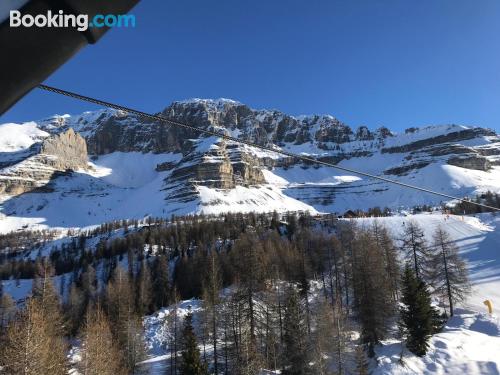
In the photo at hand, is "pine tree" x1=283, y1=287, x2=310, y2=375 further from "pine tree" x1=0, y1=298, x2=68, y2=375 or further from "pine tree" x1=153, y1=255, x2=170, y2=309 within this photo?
"pine tree" x1=153, y1=255, x2=170, y2=309

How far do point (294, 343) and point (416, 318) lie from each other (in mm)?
10666

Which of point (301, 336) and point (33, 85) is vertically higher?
point (33, 85)

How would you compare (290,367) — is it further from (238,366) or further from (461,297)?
(461,297)

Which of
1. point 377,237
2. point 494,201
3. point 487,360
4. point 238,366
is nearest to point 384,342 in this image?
point 487,360

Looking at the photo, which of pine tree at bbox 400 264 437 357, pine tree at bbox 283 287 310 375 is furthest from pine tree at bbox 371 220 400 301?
pine tree at bbox 283 287 310 375

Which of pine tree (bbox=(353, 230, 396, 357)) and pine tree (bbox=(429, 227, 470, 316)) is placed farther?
pine tree (bbox=(429, 227, 470, 316))

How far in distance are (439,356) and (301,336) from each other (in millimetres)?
10721

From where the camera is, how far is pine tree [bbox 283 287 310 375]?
92.0 ft

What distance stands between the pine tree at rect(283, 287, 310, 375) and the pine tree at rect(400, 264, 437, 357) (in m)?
8.70

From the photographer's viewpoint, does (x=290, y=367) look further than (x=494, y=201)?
No

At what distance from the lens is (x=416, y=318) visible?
103 ft

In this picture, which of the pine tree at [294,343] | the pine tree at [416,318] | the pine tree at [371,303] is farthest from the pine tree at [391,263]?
the pine tree at [294,343]

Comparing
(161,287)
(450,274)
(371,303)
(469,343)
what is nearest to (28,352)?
(371,303)

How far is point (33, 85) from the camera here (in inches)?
72.1
